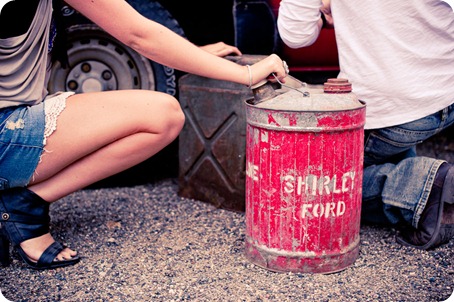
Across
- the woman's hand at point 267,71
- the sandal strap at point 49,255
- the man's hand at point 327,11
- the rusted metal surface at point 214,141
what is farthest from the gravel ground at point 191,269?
the man's hand at point 327,11

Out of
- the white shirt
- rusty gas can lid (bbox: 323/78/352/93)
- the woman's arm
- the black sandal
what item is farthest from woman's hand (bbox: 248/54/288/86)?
the black sandal

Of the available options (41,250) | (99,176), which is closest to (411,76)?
(99,176)

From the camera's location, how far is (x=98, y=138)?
2.49 metres

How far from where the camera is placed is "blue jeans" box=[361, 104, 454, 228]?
2.73 meters

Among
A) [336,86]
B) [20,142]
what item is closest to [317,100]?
[336,86]

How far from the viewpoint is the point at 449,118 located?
9.25 ft

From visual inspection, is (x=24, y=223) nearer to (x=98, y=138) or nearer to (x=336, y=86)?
(x=98, y=138)

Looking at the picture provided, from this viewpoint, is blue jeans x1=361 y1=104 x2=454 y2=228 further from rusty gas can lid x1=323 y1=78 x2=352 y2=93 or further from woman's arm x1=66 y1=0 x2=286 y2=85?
woman's arm x1=66 y1=0 x2=286 y2=85

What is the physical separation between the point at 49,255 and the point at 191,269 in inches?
24.7

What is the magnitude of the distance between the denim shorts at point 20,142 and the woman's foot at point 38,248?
0.28 meters

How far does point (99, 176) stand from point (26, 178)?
1.09 ft

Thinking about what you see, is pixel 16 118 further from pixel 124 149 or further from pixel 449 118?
pixel 449 118

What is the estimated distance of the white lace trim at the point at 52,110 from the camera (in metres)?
2.41

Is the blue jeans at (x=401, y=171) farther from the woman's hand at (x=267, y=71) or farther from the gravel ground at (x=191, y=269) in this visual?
the woman's hand at (x=267, y=71)
